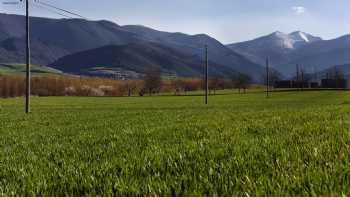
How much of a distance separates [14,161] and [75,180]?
3.29 metres

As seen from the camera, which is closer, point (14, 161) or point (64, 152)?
point (14, 161)

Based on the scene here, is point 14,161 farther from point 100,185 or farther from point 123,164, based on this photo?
point 100,185

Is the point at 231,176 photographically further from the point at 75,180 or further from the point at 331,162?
the point at 75,180

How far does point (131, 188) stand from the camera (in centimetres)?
423

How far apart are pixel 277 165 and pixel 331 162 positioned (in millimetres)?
590

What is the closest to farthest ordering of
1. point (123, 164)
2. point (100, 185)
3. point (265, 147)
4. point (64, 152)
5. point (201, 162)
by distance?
point (100, 185), point (201, 162), point (123, 164), point (265, 147), point (64, 152)

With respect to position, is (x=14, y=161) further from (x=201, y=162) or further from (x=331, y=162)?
(x=331, y=162)

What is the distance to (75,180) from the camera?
508cm

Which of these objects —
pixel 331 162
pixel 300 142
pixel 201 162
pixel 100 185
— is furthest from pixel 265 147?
pixel 100 185

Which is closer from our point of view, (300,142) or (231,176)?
(231,176)

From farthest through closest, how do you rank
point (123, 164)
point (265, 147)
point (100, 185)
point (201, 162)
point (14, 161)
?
point (14, 161) → point (265, 147) → point (123, 164) → point (201, 162) → point (100, 185)

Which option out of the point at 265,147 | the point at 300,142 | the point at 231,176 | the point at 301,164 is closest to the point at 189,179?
the point at 231,176

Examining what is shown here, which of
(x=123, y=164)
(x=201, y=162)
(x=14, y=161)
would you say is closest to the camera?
(x=201, y=162)

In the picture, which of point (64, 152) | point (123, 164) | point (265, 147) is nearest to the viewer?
point (123, 164)
